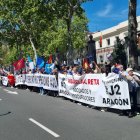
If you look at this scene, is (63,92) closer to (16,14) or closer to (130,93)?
(130,93)

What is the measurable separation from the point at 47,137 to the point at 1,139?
114cm

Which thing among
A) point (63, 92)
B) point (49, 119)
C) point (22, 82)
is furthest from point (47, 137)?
point (22, 82)

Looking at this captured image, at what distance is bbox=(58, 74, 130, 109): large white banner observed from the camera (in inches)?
534

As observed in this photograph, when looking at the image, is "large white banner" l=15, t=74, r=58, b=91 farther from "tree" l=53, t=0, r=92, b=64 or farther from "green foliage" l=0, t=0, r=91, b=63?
"green foliage" l=0, t=0, r=91, b=63

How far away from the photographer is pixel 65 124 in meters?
12.2

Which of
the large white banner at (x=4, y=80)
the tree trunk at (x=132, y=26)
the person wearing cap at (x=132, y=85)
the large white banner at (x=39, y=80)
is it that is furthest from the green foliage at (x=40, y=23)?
the person wearing cap at (x=132, y=85)

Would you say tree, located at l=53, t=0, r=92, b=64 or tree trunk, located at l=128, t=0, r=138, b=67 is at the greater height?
tree, located at l=53, t=0, r=92, b=64

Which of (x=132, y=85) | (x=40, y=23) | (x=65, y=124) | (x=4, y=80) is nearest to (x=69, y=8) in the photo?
(x=4, y=80)

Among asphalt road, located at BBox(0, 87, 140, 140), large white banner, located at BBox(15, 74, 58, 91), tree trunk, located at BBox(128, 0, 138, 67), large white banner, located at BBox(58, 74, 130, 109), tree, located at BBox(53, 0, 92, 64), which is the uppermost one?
tree, located at BBox(53, 0, 92, 64)

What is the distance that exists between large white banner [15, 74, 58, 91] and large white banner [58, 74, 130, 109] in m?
2.72

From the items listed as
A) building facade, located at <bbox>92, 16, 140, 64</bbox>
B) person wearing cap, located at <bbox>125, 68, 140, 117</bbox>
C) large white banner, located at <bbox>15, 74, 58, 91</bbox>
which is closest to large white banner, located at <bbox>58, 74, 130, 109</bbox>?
person wearing cap, located at <bbox>125, 68, 140, 117</bbox>

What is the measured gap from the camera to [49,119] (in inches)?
527

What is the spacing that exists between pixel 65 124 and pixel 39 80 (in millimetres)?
13833

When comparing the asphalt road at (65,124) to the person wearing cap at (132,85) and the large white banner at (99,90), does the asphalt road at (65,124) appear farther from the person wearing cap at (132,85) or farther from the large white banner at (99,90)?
the person wearing cap at (132,85)
